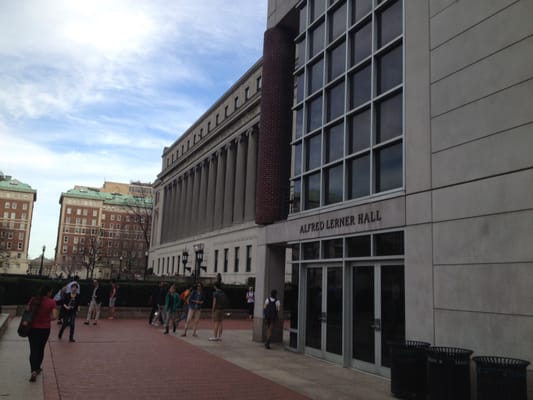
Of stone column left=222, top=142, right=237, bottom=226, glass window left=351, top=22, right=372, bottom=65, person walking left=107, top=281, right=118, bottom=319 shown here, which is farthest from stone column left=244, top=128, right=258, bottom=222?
glass window left=351, top=22, right=372, bottom=65

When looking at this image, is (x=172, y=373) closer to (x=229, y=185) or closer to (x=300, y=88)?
(x=300, y=88)

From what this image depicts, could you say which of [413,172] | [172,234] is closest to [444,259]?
[413,172]

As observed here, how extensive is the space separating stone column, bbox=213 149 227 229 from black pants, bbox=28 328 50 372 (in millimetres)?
50922

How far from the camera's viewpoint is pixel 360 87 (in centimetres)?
1362

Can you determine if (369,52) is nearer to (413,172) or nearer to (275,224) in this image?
(413,172)

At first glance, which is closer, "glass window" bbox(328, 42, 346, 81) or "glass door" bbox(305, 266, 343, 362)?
"glass door" bbox(305, 266, 343, 362)

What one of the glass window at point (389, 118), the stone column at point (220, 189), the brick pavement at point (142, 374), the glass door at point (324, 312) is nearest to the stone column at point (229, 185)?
the stone column at point (220, 189)

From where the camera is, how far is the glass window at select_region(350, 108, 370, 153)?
1304cm

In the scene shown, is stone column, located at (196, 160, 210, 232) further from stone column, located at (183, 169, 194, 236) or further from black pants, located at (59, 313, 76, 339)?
black pants, located at (59, 313, 76, 339)

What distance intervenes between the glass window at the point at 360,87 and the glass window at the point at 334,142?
90 cm

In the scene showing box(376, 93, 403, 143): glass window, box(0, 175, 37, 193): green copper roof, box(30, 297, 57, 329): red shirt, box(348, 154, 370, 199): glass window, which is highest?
box(0, 175, 37, 193): green copper roof

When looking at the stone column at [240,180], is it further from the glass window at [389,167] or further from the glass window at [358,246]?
the glass window at [389,167]

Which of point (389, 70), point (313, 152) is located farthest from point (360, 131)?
point (313, 152)

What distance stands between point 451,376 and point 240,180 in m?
47.7
